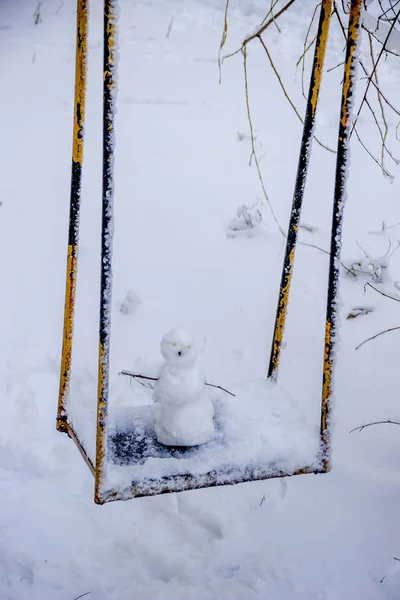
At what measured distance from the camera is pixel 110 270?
2.56 feet

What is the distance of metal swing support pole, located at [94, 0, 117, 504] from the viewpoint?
2.23 ft

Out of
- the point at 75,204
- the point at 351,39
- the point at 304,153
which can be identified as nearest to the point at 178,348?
the point at 75,204

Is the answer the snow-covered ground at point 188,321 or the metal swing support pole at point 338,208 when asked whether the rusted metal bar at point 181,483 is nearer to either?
the metal swing support pole at point 338,208

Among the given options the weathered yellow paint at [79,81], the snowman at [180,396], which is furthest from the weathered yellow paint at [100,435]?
the weathered yellow paint at [79,81]

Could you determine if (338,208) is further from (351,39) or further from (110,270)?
(110,270)

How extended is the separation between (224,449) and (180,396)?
5.5 inches

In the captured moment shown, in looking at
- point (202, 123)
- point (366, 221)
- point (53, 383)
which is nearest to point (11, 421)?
point (53, 383)

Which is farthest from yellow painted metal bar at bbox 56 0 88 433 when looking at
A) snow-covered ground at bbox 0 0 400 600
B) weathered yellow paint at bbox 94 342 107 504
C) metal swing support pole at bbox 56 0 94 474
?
weathered yellow paint at bbox 94 342 107 504

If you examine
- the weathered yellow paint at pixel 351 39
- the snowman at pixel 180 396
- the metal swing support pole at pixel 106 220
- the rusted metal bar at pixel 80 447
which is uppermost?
the weathered yellow paint at pixel 351 39

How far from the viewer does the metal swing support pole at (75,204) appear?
817 millimetres

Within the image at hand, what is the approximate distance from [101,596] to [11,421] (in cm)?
57

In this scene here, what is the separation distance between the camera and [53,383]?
1663 millimetres

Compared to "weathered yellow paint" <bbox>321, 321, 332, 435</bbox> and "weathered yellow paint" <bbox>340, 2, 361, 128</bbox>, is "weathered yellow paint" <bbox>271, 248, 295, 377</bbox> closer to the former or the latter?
"weathered yellow paint" <bbox>321, 321, 332, 435</bbox>

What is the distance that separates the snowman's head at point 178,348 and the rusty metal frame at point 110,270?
0.21 m
